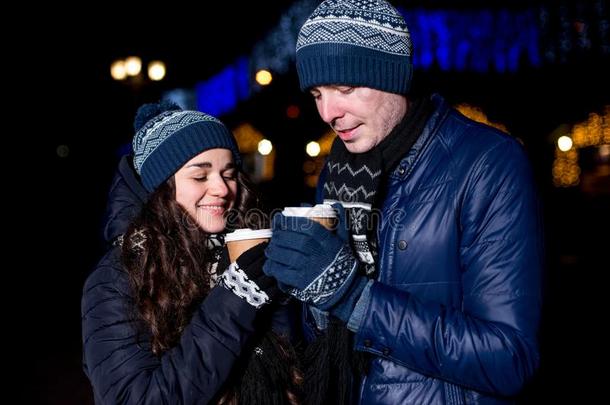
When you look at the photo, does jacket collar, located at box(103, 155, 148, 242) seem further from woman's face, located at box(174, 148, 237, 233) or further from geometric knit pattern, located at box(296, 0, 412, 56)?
geometric knit pattern, located at box(296, 0, 412, 56)

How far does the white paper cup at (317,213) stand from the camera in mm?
1959

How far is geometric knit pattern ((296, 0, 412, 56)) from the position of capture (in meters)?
2.34

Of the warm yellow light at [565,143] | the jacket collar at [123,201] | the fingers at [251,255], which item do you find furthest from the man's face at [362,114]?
the warm yellow light at [565,143]

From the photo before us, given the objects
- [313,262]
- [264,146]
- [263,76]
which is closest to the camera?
[313,262]

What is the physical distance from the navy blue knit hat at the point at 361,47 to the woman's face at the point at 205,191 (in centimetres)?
97

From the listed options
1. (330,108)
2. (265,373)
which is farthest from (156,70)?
(265,373)

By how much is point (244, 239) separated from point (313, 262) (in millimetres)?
480

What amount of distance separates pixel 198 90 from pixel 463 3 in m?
20.2

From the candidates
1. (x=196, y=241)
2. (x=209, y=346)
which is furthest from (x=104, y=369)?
(x=196, y=241)

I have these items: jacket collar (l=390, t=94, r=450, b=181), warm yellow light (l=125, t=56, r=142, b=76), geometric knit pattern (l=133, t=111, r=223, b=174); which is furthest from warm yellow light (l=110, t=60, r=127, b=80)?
jacket collar (l=390, t=94, r=450, b=181)

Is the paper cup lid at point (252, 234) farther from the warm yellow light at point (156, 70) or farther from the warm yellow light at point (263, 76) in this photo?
the warm yellow light at point (263, 76)

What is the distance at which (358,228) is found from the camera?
2184 mm

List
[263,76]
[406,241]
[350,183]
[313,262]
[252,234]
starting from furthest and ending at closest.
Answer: [263,76] < [350,183] < [252,234] < [406,241] < [313,262]

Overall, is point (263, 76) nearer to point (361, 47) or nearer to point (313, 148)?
point (313, 148)
